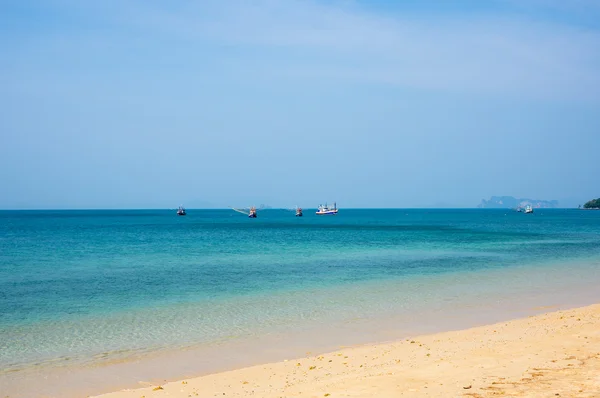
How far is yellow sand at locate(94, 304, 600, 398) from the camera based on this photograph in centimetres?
855

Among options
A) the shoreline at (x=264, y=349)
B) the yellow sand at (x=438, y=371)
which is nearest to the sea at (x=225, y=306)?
the shoreline at (x=264, y=349)

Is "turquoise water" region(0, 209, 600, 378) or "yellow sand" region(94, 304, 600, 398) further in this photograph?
"turquoise water" region(0, 209, 600, 378)

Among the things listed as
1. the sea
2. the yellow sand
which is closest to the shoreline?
the sea

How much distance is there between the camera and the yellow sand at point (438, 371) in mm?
8555

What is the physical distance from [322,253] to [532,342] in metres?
28.9

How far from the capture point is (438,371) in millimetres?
9883

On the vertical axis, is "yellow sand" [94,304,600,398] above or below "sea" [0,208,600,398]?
above

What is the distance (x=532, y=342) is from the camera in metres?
12.3

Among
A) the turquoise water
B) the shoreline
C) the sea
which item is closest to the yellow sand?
the shoreline

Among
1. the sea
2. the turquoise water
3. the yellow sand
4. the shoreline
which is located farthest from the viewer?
the turquoise water

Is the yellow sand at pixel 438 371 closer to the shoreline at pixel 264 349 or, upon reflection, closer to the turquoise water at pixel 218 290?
the shoreline at pixel 264 349

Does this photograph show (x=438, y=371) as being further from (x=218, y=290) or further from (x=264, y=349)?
(x=218, y=290)

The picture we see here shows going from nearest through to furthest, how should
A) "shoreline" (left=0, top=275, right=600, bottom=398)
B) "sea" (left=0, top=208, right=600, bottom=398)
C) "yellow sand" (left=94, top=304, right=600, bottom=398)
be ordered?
"yellow sand" (left=94, top=304, right=600, bottom=398), "shoreline" (left=0, top=275, right=600, bottom=398), "sea" (left=0, top=208, right=600, bottom=398)

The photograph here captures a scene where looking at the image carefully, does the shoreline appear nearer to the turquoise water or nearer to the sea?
the sea
